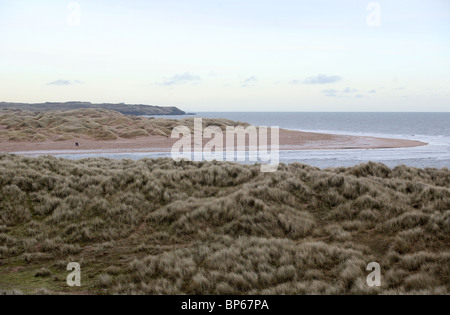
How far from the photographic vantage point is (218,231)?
10.1m

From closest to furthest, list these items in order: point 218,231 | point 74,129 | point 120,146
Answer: point 218,231
point 120,146
point 74,129

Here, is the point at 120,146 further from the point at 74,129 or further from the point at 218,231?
the point at 218,231

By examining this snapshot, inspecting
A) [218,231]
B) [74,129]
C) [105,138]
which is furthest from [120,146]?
[218,231]

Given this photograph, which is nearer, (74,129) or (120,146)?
(120,146)

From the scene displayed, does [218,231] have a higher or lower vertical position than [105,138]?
lower

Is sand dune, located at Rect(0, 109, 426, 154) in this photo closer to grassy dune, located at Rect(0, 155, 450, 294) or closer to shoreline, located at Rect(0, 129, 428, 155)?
shoreline, located at Rect(0, 129, 428, 155)

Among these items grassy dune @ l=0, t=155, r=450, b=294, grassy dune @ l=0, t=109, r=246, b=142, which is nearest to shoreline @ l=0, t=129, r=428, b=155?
grassy dune @ l=0, t=109, r=246, b=142

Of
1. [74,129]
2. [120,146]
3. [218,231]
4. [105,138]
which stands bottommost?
[218,231]

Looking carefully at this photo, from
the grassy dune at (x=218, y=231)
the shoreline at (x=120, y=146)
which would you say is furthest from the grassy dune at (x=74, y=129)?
the grassy dune at (x=218, y=231)

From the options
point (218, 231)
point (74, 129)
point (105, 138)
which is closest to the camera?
point (218, 231)

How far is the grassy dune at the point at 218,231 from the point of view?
→ 702 cm

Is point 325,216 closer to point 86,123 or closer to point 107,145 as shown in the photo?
point 107,145

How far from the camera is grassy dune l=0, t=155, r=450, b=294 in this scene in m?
7.02

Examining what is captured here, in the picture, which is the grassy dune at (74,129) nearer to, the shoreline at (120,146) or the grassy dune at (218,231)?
the shoreline at (120,146)
